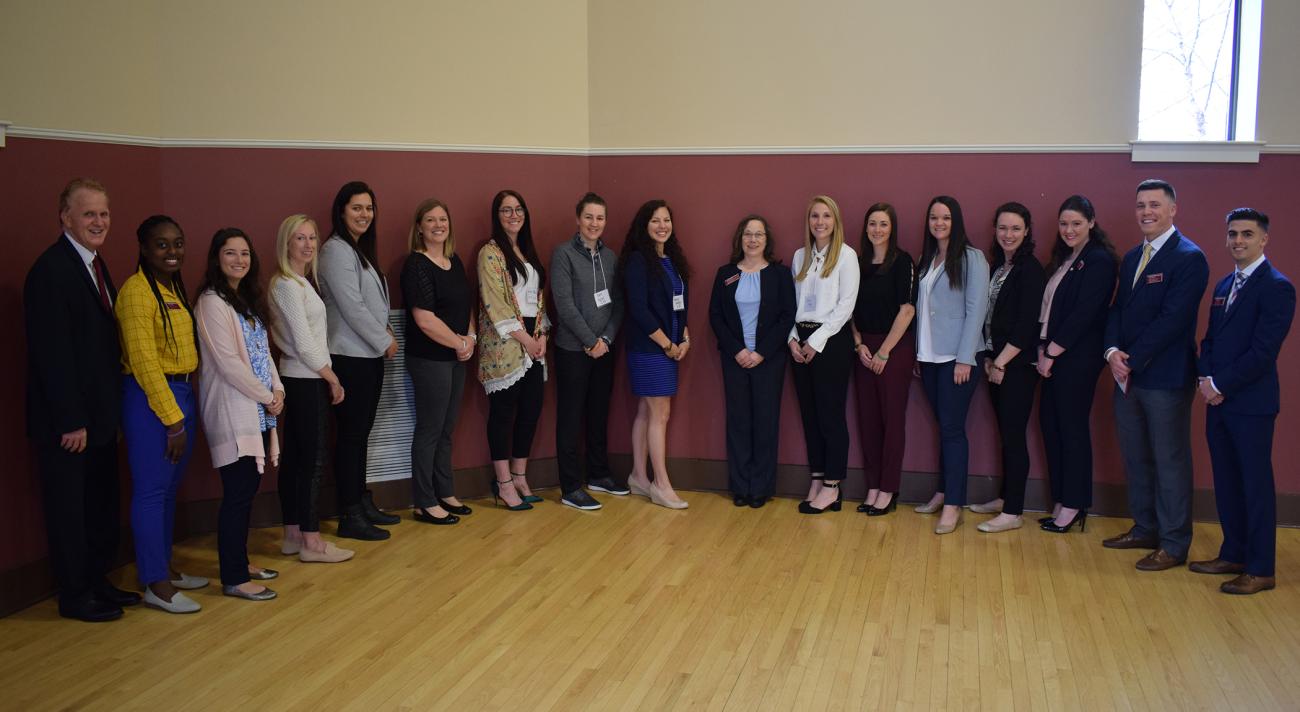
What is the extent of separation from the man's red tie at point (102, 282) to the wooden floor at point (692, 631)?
122 centimetres

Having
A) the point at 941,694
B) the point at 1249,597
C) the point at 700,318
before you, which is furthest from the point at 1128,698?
the point at 700,318

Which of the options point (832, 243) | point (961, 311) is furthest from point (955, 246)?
point (832, 243)

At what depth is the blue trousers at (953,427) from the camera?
522 centimetres

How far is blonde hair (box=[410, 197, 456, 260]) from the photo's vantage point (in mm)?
5121

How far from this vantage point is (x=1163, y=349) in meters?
4.56

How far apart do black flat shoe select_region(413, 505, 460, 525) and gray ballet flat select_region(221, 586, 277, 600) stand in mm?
1137

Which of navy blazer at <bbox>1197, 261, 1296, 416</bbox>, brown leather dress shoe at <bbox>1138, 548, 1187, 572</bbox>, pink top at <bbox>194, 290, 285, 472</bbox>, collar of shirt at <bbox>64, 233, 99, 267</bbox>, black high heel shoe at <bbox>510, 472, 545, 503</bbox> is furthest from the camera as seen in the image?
black high heel shoe at <bbox>510, 472, 545, 503</bbox>

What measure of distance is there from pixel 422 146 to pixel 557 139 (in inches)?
32.2

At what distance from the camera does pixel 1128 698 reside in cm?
332

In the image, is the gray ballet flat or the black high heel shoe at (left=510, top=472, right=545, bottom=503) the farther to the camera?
the black high heel shoe at (left=510, top=472, right=545, bottom=503)

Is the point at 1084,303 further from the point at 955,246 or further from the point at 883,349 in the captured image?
the point at 883,349

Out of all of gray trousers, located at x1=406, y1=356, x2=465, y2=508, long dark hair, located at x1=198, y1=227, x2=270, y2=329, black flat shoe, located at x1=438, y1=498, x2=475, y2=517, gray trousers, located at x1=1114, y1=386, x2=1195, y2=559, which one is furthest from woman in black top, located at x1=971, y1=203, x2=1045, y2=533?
long dark hair, located at x1=198, y1=227, x2=270, y2=329

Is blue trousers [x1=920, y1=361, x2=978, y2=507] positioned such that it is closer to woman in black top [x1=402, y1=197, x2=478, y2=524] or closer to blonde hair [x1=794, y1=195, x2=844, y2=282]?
blonde hair [x1=794, y1=195, x2=844, y2=282]

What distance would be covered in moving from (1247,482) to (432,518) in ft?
12.4
